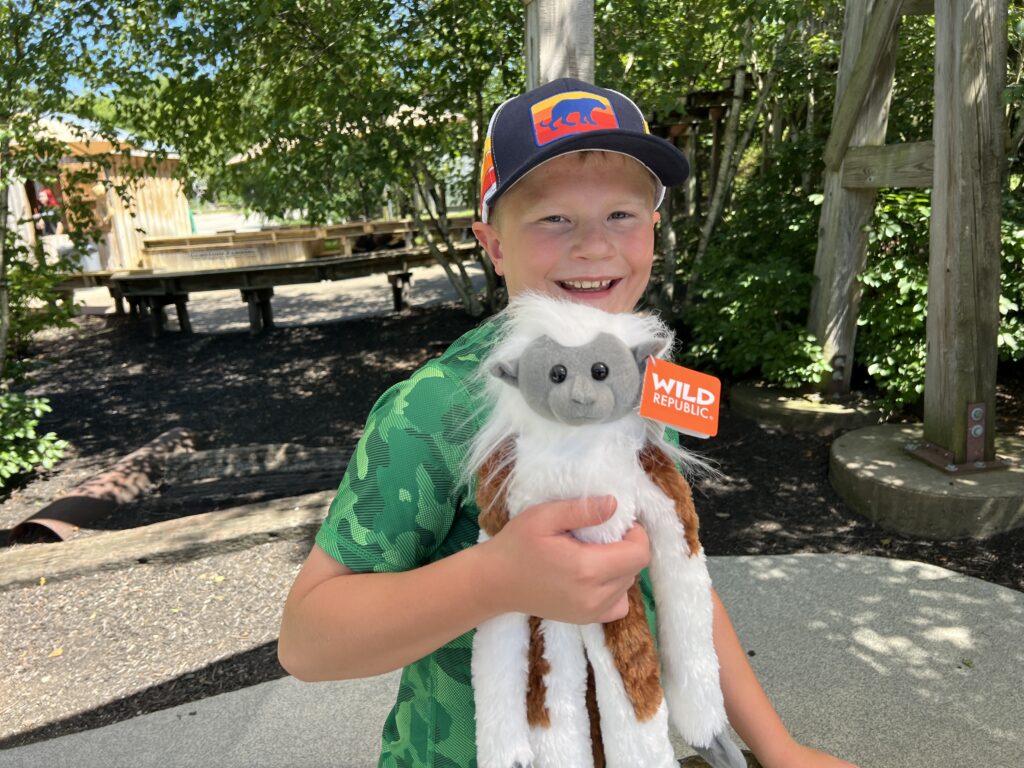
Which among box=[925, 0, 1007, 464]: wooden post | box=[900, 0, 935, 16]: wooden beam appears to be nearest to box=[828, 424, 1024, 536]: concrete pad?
box=[925, 0, 1007, 464]: wooden post

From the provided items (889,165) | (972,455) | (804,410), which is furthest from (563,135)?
(804,410)

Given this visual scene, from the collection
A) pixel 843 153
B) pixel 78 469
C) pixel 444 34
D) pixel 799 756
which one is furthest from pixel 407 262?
pixel 799 756

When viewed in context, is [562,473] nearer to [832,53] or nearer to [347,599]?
[347,599]

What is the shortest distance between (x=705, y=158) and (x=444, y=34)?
25.8 ft

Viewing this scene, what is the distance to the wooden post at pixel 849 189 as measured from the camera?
5.07 metres

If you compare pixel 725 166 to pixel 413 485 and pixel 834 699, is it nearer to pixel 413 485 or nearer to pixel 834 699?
pixel 834 699

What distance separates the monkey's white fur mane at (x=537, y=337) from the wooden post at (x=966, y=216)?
3861mm

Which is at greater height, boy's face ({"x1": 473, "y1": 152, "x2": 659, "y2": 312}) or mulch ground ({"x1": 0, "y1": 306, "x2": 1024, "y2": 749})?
boy's face ({"x1": 473, "y1": 152, "x2": 659, "y2": 312})

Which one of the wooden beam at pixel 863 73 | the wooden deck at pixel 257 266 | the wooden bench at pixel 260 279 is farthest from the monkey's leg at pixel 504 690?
the wooden deck at pixel 257 266

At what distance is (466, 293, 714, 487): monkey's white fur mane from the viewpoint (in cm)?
99

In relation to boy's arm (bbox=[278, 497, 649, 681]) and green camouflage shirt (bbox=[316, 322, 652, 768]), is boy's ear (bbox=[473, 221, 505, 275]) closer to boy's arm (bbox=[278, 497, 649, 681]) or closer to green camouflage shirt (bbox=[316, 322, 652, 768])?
green camouflage shirt (bbox=[316, 322, 652, 768])

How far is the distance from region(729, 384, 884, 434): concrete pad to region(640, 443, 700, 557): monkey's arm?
16.3 ft

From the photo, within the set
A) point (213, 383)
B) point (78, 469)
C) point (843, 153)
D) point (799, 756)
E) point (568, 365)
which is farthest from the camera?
point (213, 383)

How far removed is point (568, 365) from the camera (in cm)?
95
